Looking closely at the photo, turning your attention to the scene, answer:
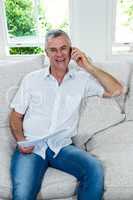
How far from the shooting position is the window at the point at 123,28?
2.90 m

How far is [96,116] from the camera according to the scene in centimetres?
204

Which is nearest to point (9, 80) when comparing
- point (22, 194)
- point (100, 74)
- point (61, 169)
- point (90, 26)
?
point (100, 74)

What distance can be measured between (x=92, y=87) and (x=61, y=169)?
584mm

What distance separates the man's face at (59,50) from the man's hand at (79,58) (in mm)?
74

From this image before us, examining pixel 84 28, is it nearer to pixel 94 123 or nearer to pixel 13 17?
pixel 13 17

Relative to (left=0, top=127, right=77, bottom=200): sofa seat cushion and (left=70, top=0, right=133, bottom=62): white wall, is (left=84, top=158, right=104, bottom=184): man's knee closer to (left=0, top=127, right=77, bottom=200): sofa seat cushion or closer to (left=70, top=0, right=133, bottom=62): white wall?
(left=0, top=127, right=77, bottom=200): sofa seat cushion

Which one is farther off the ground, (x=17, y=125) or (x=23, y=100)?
(x=23, y=100)

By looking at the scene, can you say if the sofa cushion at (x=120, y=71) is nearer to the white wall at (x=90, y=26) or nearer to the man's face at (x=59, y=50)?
the man's face at (x=59, y=50)

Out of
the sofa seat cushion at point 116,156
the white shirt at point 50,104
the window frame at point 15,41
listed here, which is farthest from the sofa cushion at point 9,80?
the window frame at point 15,41

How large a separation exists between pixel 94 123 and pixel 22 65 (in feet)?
2.24

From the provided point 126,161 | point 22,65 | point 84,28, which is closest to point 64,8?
point 84,28

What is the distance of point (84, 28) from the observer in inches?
109

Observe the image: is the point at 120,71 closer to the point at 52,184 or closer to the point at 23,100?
the point at 23,100

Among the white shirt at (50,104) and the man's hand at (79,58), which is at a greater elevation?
the man's hand at (79,58)
